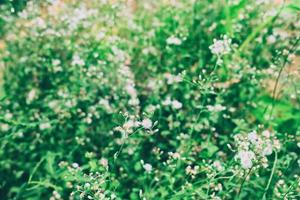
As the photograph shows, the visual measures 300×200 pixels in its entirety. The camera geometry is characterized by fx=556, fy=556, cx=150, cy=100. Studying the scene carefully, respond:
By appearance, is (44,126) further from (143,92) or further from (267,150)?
(267,150)

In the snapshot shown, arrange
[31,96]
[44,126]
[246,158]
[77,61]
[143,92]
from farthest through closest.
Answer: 1. [143,92]
2. [31,96]
3. [77,61]
4. [44,126]
5. [246,158]

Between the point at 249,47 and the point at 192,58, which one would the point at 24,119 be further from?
the point at 249,47

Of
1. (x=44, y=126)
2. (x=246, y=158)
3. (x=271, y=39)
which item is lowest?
(x=246, y=158)

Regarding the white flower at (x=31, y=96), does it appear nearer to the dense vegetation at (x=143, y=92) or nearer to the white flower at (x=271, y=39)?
the dense vegetation at (x=143, y=92)

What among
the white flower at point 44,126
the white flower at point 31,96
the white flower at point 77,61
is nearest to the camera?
the white flower at point 44,126

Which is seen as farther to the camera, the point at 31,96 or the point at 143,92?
the point at 143,92

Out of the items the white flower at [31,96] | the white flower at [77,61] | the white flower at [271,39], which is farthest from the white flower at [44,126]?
the white flower at [271,39]

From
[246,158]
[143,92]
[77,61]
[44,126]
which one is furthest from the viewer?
[143,92]

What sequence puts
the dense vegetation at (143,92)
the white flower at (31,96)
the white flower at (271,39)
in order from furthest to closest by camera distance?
the white flower at (271,39) → the white flower at (31,96) → the dense vegetation at (143,92)

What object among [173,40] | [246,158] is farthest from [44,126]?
[246,158]
